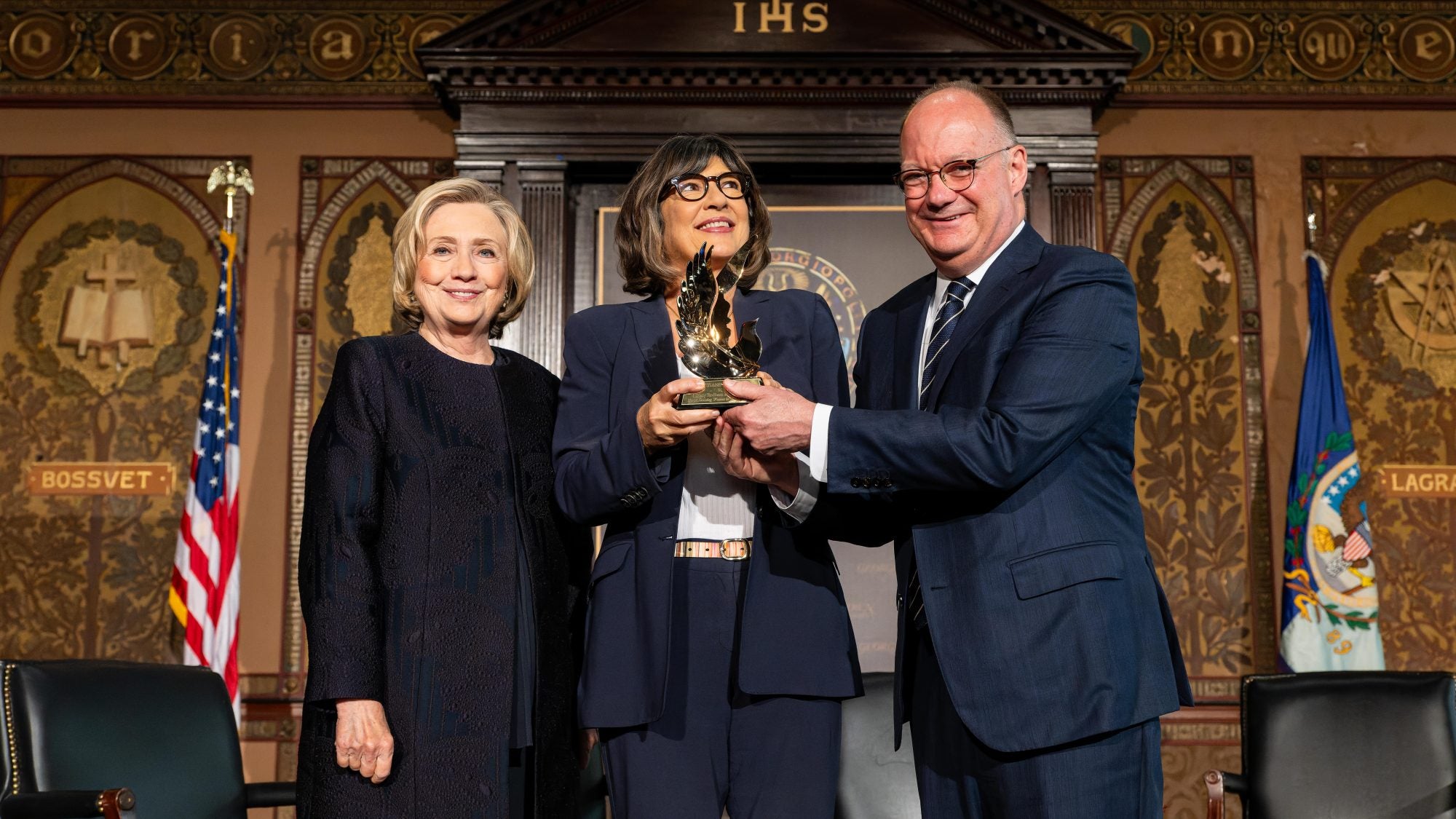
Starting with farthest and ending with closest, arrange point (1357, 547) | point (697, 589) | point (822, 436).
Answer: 1. point (1357, 547)
2. point (697, 589)
3. point (822, 436)

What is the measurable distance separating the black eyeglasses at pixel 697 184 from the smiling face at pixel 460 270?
42cm

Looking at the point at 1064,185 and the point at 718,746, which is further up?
the point at 1064,185

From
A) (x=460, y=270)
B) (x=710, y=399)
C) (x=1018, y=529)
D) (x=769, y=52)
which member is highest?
(x=769, y=52)

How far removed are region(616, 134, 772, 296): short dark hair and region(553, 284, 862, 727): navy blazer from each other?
8cm

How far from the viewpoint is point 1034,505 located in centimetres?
203

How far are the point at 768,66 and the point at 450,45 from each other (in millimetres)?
1252

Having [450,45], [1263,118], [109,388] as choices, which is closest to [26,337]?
[109,388]

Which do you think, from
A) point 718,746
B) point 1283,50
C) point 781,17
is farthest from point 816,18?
point 718,746

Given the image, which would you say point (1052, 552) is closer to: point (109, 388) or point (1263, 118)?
point (1263, 118)

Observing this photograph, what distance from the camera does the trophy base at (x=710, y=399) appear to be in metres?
2.04

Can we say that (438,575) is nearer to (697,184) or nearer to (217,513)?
(697,184)

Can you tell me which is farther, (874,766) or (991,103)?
(874,766)

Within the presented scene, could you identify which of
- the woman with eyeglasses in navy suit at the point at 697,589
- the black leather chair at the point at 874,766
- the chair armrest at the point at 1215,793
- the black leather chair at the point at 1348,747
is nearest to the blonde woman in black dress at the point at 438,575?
the woman with eyeglasses in navy suit at the point at 697,589

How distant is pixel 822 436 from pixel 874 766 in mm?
1649
